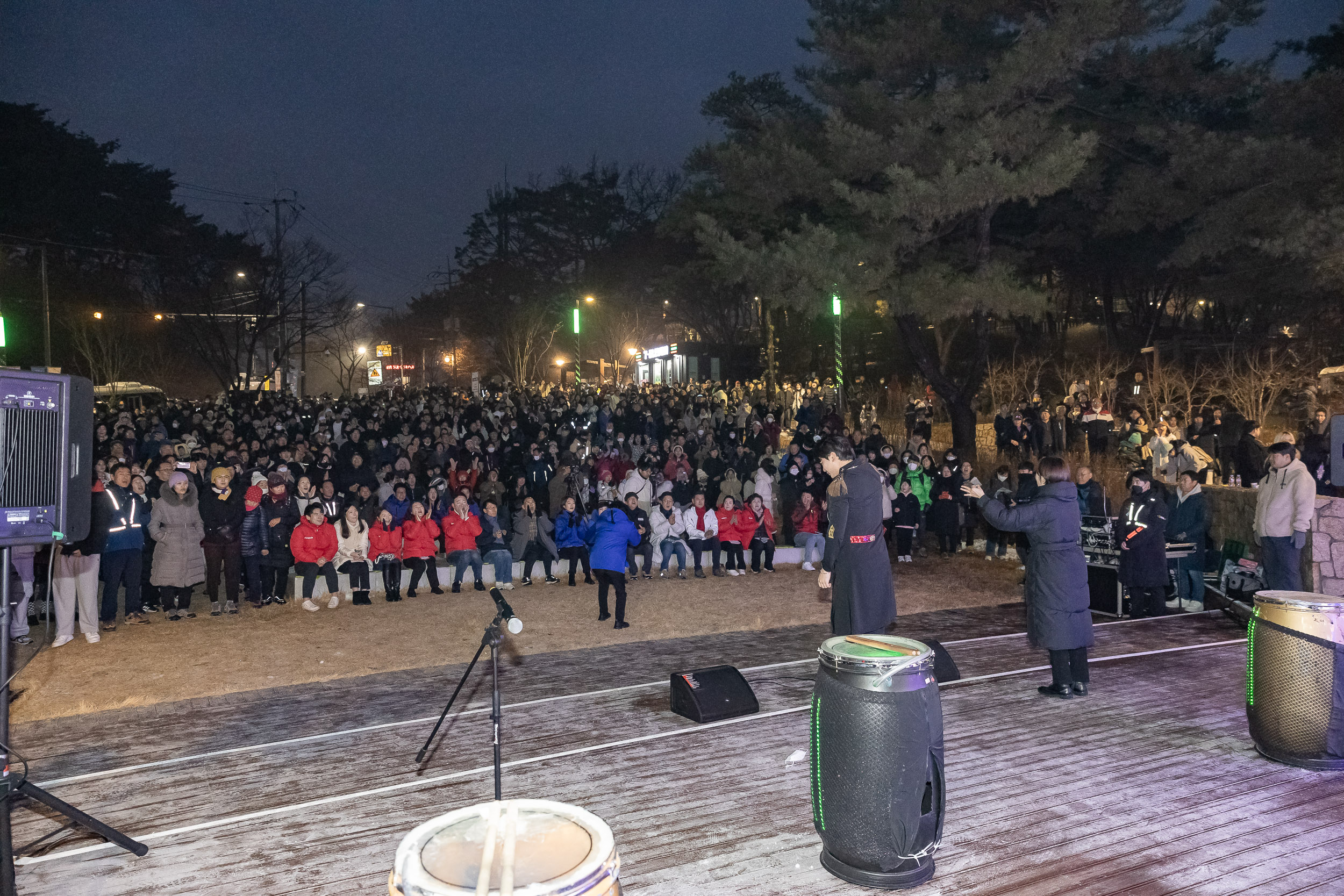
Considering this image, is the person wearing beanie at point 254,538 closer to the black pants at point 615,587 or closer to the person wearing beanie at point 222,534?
the person wearing beanie at point 222,534

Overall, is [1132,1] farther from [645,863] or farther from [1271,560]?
[645,863]

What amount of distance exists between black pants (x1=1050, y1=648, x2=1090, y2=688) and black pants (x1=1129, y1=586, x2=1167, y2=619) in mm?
3247

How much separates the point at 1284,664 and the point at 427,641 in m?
7.11

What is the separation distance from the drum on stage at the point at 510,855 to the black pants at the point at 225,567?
8870 millimetres

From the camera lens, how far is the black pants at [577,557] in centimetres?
1192

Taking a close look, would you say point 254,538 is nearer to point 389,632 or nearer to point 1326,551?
point 389,632

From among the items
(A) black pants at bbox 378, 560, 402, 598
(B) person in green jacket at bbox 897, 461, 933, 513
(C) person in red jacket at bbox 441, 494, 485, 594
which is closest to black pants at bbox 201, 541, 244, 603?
(A) black pants at bbox 378, 560, 402, 598

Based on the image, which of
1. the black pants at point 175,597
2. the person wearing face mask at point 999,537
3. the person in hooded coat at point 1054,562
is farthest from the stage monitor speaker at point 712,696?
the person wearing face mask at point 999,537

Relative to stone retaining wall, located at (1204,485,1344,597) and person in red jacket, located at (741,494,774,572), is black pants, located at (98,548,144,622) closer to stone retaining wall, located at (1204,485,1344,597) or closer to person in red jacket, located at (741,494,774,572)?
person in red jacket, located at (741,494,774,572)

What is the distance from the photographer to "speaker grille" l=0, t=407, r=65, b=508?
374 centimetres

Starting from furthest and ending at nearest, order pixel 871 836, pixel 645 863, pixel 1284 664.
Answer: pixel 1284 664
pixel 645 863
pixel 871 836

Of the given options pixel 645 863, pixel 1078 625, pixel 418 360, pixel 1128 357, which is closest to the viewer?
pixel 645 863

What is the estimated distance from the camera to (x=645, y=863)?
4191mm

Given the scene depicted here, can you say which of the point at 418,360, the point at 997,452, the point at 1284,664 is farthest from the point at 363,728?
the point at 418,360
